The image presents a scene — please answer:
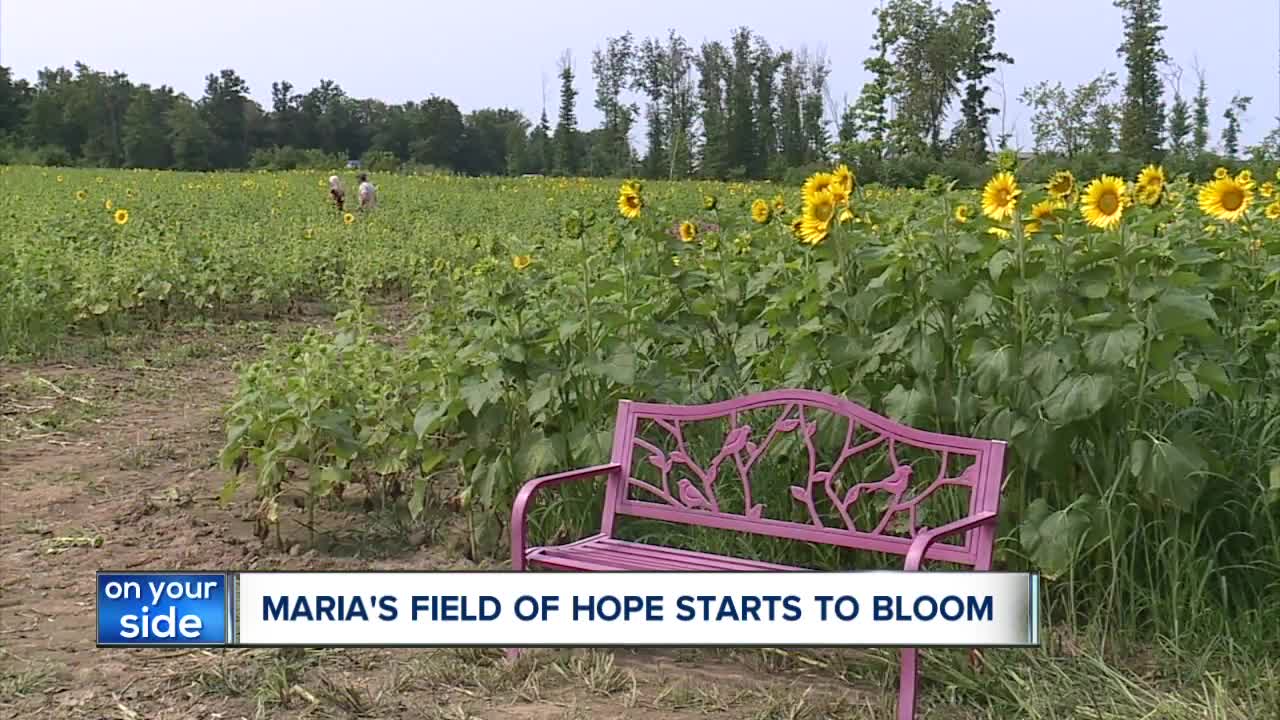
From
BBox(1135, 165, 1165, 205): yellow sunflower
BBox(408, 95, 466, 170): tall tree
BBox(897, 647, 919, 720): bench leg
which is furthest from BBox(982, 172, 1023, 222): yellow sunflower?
BBox(408, 95, 466, 170): tall tree

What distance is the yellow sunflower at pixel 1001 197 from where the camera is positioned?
3.04 metres

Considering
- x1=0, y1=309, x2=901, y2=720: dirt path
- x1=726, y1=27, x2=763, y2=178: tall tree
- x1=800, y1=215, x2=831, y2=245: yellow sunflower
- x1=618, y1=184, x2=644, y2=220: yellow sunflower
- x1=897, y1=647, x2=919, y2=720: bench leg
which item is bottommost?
x1=0, y1=309, x2=901, y2=720: dirt path

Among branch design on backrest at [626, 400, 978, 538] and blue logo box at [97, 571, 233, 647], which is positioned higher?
branch design on backrest at [626, 400, 978, 538]

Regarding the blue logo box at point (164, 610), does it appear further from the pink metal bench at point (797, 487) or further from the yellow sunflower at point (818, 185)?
the yellow sunflower at point (818, 185)

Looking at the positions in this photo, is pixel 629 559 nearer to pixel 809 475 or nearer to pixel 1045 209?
pixel 809 475

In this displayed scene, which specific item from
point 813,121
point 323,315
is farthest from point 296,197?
point 813,121

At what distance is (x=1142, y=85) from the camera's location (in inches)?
1775

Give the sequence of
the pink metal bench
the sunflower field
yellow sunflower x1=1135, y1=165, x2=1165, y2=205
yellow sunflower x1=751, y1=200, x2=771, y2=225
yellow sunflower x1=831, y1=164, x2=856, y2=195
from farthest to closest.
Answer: yellow sunflower x1=751, y1=200, x2=771, y2=225
yellow sunflower x1=831, y1=164, x2=856, y2=195
yellow sunflower x1=1135, y1=165, x2=1165, y2=205
the sunflower field
the pink metal bench

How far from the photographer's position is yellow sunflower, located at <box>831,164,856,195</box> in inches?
128

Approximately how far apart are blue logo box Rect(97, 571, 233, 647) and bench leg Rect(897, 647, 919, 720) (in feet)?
4.62

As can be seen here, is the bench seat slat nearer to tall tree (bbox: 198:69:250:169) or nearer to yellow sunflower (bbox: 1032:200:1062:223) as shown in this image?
yellow sunflower (bbox: 1032:200:1062:223)

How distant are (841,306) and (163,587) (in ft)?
5.61

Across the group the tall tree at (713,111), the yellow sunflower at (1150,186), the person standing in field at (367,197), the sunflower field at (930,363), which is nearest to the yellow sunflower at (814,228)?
the sunflower field at (930,363)

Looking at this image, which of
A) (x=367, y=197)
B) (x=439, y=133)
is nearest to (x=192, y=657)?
(x=367, y=197)
